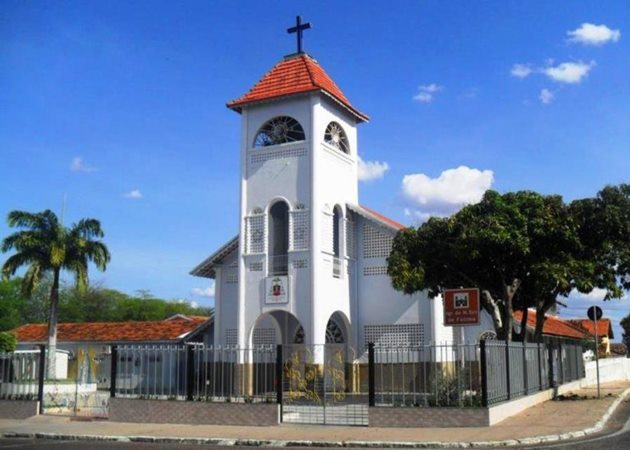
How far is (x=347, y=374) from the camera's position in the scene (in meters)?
28.0

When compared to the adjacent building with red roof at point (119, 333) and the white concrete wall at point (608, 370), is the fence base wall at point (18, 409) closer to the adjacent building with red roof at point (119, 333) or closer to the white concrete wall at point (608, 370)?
the adjacent building with red roof at point (119, 333)

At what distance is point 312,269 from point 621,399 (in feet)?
36.7

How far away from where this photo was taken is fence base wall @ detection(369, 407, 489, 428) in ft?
52.9

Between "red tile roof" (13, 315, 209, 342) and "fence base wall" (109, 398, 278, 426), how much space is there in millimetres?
17122

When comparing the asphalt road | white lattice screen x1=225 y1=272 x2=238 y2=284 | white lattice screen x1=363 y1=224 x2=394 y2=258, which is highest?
white lattice screen x1=363 y1=224 x2=394 y2=258

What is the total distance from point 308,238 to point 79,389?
35.0ft

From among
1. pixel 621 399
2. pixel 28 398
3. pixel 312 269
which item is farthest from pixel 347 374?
pixel 28 398

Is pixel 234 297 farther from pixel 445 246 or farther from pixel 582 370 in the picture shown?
pixel 582 370

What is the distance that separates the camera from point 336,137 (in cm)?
3016

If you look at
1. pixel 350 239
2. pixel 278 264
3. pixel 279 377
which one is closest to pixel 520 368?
pixel 279 377

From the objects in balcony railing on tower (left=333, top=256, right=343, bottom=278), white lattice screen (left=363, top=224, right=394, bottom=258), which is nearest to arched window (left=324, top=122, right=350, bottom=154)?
white lattice screen (left=363, top=224, right=394, bottom=258)

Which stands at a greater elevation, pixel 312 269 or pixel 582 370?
pixel 312 269

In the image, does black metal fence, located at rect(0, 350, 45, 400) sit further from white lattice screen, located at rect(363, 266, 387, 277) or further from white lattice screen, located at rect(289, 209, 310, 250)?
white lattice screen, located at rect(363, 266, 387, 277)

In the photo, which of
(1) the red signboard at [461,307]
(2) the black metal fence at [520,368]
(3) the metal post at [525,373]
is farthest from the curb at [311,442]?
(1) the red signboard at [461,307]
